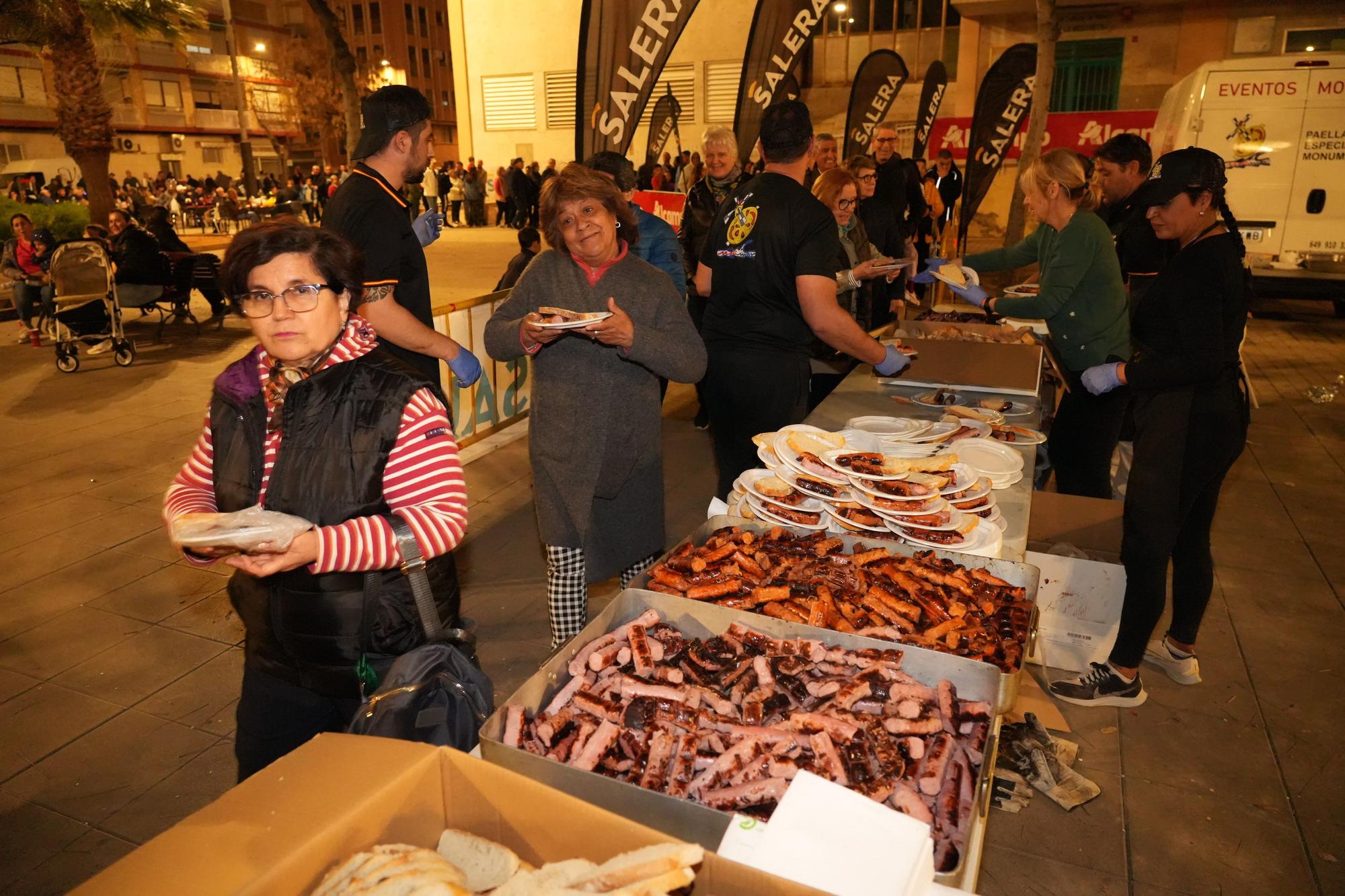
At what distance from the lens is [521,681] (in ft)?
13.0

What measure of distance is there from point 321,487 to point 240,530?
12.2 inches

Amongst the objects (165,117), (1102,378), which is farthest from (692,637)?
(165,117)

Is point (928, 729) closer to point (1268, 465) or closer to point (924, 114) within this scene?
point (1268, 465)

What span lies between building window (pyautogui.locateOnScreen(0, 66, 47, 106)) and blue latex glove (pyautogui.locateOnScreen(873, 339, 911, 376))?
48250 mm

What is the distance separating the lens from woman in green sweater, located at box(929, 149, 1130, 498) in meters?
4.33

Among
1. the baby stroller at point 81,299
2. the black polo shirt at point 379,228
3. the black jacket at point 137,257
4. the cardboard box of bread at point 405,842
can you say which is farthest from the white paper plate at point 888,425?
the black jacket at point 137,257

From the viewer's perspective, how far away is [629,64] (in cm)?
607

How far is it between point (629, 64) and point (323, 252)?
4.57 meters

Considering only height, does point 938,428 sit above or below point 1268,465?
above

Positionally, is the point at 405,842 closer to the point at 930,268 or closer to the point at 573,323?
the point at 573,323

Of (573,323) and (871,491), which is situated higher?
(573,323)

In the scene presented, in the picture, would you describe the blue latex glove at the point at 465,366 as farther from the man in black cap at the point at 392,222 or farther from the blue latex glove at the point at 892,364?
the blue latex glove at the point at 892,364

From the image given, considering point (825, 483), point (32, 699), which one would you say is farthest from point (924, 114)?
point (32, 699)

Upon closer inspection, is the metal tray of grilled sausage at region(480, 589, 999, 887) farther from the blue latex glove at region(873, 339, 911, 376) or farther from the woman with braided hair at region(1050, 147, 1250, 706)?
the blue latex glove at region(873, 339, 911, 376)
